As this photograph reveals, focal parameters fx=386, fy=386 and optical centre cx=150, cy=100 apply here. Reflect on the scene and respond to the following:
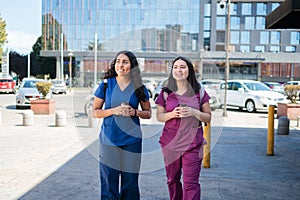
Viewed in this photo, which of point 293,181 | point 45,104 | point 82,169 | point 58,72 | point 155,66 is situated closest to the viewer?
point 155,66

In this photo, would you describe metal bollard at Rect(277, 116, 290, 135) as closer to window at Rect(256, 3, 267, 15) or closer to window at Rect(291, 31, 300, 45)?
window at Rect(256, 3, 267, 15)

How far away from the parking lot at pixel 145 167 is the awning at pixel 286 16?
2.40 metres

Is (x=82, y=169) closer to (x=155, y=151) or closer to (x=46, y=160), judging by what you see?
(x=46, y=160)

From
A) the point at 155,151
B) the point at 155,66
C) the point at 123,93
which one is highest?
the point at 155,66

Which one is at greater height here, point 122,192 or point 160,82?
point 160,82

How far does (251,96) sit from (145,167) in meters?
15.3

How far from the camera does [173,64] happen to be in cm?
404

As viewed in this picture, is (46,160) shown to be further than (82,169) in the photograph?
Yes

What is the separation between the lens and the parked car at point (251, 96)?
61.3 ft

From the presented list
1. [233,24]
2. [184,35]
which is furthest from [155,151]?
[233,24]

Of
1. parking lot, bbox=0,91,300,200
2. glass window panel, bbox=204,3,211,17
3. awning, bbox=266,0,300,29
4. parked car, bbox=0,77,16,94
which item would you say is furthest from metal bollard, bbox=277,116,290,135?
glass window panel, bbox=204,3,211,17

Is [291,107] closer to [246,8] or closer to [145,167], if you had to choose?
[145,167]

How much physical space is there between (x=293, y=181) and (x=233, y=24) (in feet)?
240

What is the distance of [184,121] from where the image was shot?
394 centimetres
